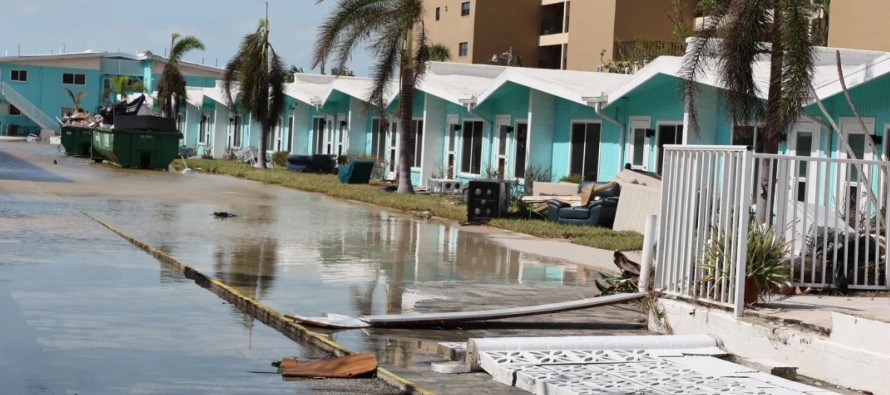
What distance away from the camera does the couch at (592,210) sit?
74.7 ft

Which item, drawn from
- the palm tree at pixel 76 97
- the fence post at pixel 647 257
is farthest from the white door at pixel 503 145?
the palm tree at pixel 76 97

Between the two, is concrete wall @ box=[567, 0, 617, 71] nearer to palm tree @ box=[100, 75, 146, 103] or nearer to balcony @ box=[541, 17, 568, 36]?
balcony @ box=[541, 17, 568, 36]

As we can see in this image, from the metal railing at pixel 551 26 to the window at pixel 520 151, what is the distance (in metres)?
33.5

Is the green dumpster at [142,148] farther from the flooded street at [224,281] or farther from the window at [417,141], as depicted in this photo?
the flooded street at [224,281]

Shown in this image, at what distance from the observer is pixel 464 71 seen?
38562mm

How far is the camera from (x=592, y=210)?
22938 millimetres

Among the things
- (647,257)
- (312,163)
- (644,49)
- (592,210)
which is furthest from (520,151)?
(647,257)

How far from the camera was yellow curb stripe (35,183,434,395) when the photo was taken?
8328 mm

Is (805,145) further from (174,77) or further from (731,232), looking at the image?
(174,77)

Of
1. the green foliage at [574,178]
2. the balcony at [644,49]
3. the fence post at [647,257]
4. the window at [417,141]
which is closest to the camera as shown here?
the fence post at [647,257]

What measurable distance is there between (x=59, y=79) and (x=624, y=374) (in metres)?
98.6

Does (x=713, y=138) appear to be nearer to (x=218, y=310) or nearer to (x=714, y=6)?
(x=714, y=6)

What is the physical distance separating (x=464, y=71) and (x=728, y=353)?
96.4 ft

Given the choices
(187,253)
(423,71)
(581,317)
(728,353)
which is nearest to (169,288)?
(187,253)
